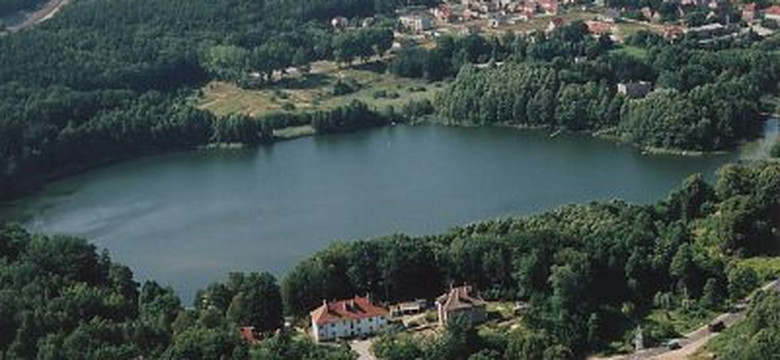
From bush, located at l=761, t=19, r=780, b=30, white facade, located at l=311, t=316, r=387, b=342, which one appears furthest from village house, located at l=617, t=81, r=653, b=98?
white facade, located at l=311, t=316, r=387, b=342

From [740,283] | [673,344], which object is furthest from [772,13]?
[673,344]

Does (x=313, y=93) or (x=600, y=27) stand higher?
(x=600, y=27)

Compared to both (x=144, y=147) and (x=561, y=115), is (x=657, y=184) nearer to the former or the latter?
(x=561, y=115)

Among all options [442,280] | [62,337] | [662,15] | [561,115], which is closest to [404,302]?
[442,280]

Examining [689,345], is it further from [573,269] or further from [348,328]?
[348,328]

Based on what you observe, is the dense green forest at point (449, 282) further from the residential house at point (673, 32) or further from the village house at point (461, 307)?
the residential house at point (673, 32)

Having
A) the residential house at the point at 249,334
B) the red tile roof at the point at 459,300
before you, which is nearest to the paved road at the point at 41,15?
the residential house at the point at 249,334

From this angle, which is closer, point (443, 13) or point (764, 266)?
point (764, 266)
